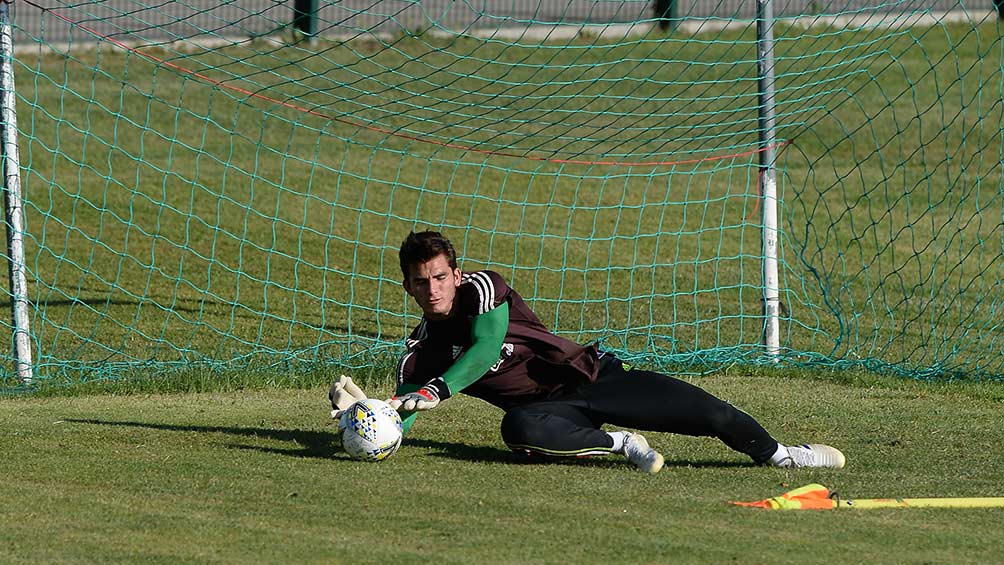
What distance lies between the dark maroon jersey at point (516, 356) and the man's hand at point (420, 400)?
0.35 metres

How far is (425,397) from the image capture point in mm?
5770

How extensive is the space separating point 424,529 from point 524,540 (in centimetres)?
Answer: 36

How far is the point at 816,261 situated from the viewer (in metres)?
13.6

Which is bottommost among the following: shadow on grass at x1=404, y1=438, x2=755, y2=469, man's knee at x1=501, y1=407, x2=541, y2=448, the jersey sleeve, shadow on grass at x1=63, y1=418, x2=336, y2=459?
shadow on grass at x1=63, y1=418, x2=336, y2=459

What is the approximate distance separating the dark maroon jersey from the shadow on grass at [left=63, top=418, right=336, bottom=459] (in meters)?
0.62

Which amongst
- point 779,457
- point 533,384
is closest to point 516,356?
point 533,384

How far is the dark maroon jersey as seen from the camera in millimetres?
6133

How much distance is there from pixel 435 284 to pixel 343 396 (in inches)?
30.4

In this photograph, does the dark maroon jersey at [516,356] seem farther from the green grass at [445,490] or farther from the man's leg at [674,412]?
the green grass at [445,490]

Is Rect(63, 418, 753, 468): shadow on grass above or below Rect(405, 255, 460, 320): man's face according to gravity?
below

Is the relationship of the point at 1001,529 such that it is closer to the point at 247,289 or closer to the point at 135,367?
the point at 135,367

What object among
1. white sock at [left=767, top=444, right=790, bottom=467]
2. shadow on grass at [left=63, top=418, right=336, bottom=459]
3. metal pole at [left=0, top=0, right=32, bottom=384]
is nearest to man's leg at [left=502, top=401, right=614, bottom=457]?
white sock at [left=767, top=444, right=790, bottom=467]

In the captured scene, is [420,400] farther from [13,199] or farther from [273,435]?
[13,199]

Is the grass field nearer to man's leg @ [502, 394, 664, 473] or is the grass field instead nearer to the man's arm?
man's leg @ [502, 394, 664, 473]
